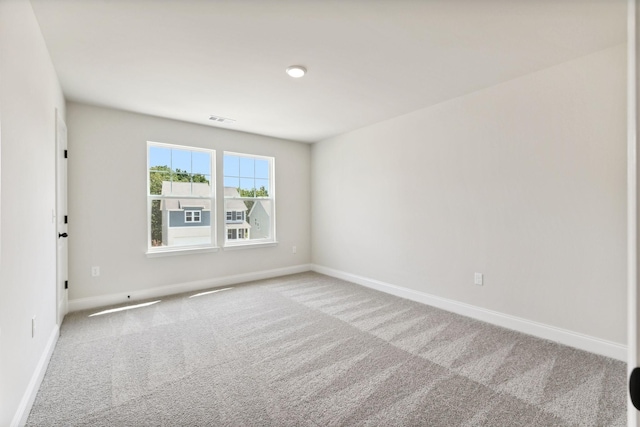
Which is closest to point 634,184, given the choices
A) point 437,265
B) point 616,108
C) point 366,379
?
point 366,379

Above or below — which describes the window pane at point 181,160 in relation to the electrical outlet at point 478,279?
above

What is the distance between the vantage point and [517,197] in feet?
9.53

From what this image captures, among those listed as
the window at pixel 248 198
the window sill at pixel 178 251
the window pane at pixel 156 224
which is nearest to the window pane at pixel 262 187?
the window at pixel 248 198

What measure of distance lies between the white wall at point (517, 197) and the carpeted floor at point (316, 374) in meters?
0.48

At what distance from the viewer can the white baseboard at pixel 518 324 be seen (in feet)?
7.86

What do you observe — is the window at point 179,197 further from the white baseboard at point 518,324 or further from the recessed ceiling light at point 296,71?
the white baseboard at point 518,324

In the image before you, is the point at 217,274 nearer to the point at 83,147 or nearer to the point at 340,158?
the point at 83,147

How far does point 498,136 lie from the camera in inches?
119

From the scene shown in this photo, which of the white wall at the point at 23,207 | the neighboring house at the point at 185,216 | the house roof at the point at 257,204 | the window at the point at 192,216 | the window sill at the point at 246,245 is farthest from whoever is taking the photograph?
the house roof at the point at 257,204

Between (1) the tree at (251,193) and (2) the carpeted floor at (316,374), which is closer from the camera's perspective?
(2) the carpeted floor at (316,374)

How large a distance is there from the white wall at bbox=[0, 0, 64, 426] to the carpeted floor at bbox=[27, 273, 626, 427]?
0.94 feet

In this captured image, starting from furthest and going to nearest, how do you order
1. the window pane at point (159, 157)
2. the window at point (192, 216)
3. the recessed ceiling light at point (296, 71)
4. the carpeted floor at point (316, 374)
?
1. the window at point (192, 216)
2. the window pane at point (159, 157)
3. the recessed ceiling light at point (296, 71)
4. the carpeted floor at point (316, 374)

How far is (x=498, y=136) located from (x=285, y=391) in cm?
302

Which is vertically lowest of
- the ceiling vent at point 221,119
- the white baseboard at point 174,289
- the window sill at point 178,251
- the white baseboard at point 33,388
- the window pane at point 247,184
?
the white baseboard at point 33,388
